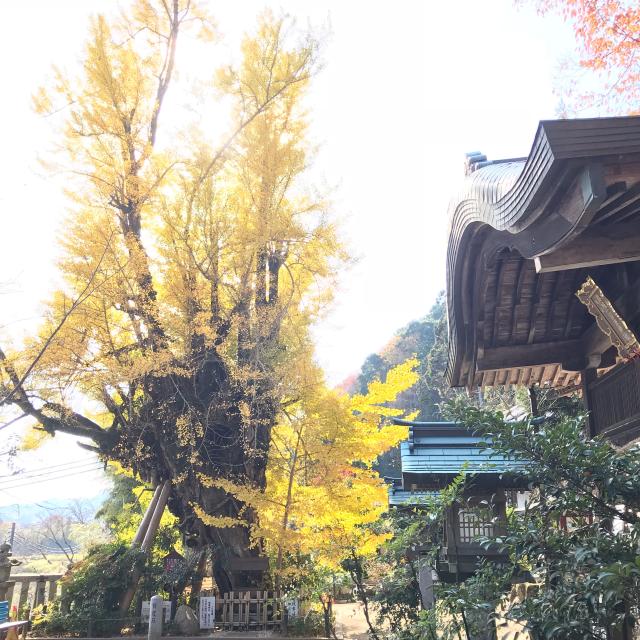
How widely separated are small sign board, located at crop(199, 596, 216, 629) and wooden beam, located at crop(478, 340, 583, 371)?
837cm

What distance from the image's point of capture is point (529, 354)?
5734 millimetres

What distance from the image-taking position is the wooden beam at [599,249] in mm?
3457

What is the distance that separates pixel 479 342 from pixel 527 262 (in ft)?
3.54

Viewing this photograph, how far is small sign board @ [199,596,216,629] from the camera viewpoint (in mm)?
10914

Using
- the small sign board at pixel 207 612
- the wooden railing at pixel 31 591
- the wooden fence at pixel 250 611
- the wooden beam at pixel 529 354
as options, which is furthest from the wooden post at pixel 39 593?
the wooden beam at pixel 529 354

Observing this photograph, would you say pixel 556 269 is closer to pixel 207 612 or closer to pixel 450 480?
pixel 450 480

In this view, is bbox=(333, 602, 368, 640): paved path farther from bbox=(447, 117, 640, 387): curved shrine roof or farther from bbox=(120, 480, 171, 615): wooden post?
bbox=(447, 117, 640, 387): curved shrine roof

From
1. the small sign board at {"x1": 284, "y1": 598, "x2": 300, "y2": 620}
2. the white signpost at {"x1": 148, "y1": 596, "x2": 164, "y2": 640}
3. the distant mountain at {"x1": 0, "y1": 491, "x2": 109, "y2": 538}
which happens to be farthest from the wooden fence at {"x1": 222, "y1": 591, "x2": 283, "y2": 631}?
the distant mountain at {"x1": 0, "y1": 491, "x2": 109, "y2": 538}

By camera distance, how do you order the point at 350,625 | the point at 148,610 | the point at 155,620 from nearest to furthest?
1. the point at 155,620
2. the point at 148,610
3. the point at 350,625

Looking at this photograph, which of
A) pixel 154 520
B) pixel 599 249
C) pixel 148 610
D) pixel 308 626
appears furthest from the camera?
pixel 154 520

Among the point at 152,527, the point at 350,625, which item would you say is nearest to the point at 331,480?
the point at 152,527

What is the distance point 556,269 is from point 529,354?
8.19 ft

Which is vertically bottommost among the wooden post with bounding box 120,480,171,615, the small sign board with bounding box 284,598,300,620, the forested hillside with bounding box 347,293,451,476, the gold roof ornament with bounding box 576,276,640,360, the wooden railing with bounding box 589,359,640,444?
the small sign board with bounding box 284,598,300,620

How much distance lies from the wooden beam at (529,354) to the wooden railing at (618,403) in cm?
40
